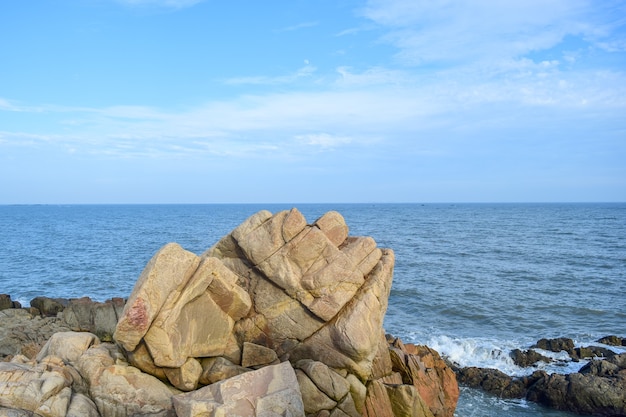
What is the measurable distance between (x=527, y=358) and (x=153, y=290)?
73.5 feet

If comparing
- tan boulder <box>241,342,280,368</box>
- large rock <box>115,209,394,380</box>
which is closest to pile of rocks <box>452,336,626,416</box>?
large rock <box>115,209,394,380</box>

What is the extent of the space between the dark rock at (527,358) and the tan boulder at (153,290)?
67.9 ft

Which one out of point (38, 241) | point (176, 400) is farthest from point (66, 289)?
point (38, 241)

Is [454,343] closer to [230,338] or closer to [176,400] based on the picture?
[230,338]

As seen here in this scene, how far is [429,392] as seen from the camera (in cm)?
2112

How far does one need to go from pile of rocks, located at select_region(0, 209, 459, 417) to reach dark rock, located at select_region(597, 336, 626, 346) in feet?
54.6

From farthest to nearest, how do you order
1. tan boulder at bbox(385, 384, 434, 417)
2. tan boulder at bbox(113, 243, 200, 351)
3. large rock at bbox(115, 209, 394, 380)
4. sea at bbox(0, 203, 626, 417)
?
sea at bbox(0, 203, 626, 417), tan boulder at bbox(385, 384, 434, 417), large rock at bbox(115, 209, 394, 380), tan boulder at bbox(113, 243, 200, 351)

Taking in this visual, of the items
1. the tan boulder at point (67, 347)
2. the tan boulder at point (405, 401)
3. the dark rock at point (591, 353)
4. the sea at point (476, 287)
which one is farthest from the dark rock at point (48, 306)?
the dark rock at point (591, 353)

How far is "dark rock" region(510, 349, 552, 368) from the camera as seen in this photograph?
3020cm

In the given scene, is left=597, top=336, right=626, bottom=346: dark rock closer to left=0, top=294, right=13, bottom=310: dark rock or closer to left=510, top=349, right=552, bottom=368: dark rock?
left=510, top=349, right=552, bottom=368: dark rock

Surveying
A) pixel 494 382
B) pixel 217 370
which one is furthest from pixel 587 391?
pixel 217 370

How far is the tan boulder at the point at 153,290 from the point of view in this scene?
1672cm

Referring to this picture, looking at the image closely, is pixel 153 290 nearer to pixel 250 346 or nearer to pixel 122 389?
pixel 122 389

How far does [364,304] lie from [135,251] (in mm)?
67678
